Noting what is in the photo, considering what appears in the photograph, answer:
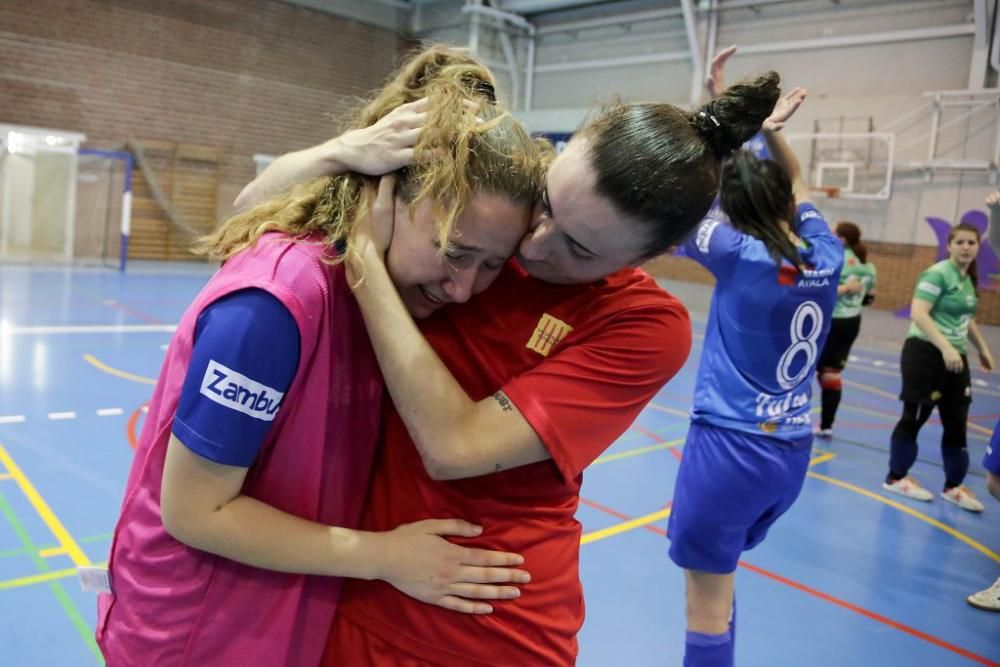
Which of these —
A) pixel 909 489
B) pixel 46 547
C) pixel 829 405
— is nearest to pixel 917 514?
pixel 909 489

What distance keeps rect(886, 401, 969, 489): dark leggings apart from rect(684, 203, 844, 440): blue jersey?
3225 millimetres

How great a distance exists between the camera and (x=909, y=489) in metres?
5.82

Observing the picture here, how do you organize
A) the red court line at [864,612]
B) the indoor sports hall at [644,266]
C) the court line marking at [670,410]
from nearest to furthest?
1. the red court line at [864,612]
2. the indoor sports hall at [644,266]
3. the court line marking at [670,410]

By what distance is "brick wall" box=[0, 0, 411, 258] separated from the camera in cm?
1432

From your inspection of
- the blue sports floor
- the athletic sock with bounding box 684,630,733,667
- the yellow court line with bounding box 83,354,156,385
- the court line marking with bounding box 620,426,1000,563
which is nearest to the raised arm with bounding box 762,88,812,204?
the athletic sock with bounding box 684,630,733,667

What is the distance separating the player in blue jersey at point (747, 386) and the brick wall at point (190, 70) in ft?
37.7

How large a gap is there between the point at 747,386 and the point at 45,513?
3.55 meters

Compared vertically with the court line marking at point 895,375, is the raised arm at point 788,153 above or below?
above

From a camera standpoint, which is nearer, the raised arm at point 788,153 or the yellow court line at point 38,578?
the raised arm at point 788,153

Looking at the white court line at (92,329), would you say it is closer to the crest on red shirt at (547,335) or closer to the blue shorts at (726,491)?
the blue shorts at (726,491)

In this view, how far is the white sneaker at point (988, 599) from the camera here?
4102 mm

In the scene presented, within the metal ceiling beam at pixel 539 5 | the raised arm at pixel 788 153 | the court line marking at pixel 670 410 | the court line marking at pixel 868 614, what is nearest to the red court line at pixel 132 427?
the court line marking at pixel 868 614

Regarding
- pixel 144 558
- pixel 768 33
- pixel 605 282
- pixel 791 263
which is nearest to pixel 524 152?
pixel 605 282

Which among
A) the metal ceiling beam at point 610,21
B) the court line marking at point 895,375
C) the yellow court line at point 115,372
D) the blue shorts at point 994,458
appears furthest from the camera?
the metal ceiling beam at point 610,21
